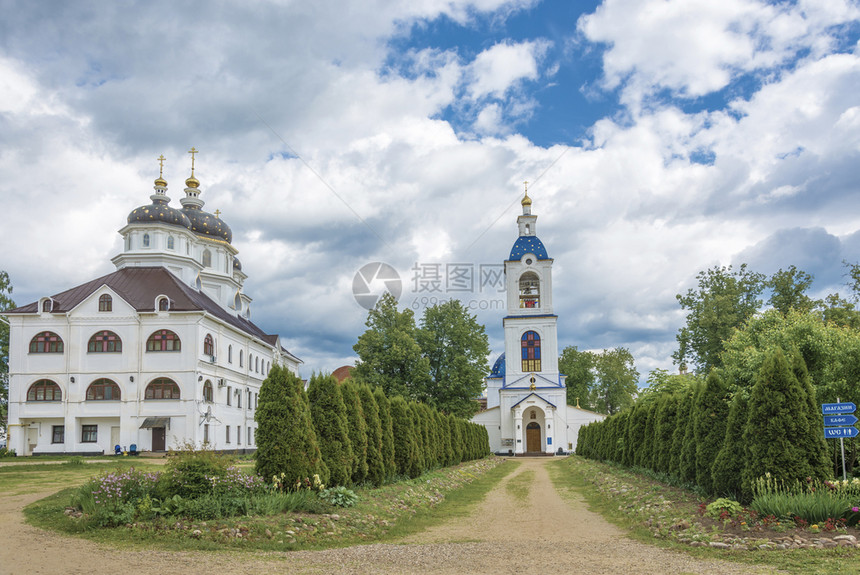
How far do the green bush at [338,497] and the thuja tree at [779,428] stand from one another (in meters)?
7.11

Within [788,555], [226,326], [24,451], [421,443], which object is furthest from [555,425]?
[788,555]

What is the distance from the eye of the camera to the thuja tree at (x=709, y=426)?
1423cm

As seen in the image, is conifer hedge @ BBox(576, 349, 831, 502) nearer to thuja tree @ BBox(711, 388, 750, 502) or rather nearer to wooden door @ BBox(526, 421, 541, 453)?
thuja tree @ BBox(711, 388, 750, 502)

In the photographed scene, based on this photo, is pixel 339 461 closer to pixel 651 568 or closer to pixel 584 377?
pixel 651 568

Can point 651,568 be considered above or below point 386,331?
below

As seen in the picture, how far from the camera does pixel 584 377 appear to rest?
76.2 m

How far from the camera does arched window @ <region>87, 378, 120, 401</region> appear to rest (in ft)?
124

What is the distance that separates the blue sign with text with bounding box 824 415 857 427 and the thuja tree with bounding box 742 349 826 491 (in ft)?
1.40

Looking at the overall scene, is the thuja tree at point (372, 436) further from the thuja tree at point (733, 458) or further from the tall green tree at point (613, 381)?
the tall green tree at point (613, 381)

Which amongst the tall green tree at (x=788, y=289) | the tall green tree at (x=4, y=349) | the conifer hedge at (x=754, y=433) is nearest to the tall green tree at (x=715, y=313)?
the tall green tree at (x=788, y=289)

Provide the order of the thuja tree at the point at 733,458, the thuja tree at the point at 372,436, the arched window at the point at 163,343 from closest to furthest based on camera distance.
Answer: the thuja tree at the point at 733,458 → the thuja tree at the point at 372,436 → the arched window at the point at 163,343

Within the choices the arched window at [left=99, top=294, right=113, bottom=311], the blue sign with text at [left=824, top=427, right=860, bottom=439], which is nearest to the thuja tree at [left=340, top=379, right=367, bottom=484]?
the blue sign with text at [left=824, top=427, right=860, bottom=439]

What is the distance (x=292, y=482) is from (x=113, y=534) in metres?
3.56

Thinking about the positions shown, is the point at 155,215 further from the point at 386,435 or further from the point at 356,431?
the point at 356,431
